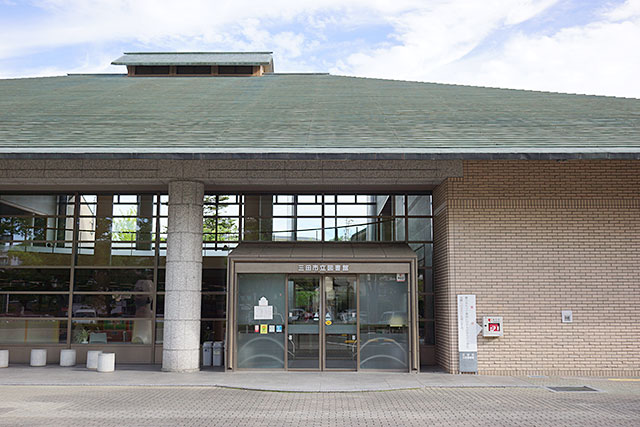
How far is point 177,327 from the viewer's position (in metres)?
15.6

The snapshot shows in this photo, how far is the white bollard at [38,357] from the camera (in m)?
17.0

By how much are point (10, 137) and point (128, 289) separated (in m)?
5.25

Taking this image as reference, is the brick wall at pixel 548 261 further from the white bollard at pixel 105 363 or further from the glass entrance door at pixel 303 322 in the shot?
the white bollard at pixel 105 363

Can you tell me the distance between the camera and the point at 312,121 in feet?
54.9

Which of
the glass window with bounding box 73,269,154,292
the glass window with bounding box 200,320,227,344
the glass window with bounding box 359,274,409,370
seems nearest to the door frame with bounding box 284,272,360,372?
the glass window with bounding box 359,274,409,370

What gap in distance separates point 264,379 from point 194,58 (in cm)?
1725

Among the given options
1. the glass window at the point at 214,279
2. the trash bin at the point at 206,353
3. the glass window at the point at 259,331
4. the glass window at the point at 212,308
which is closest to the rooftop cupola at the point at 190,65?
the glass window at the point at 214,279

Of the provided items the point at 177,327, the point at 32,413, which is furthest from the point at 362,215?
the point at 32,413

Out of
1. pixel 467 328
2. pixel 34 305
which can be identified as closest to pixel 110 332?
pixel 34 305

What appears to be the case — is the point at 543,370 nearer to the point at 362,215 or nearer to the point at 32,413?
the point at 362,215

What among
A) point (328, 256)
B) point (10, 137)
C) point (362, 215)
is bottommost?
point (328, 256)

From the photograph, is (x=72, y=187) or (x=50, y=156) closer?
(x=50, y=156)

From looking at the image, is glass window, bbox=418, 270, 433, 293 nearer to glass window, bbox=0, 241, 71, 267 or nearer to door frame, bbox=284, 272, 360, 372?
door frame, bbox=284, 272, 360, 372

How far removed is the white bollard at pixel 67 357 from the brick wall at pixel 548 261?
9587 mm
